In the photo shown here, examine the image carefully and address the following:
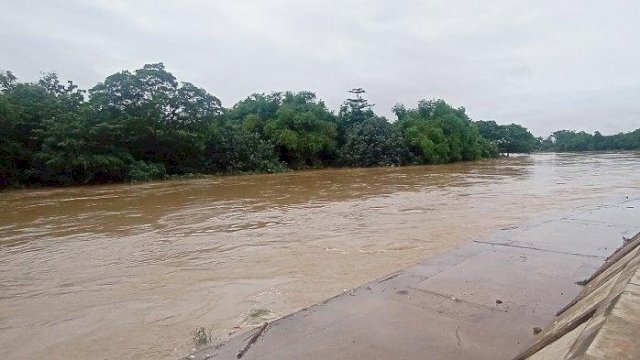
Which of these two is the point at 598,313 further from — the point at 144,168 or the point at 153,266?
the point at 144,168

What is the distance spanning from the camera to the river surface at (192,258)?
361 cm

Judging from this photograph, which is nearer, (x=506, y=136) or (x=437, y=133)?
(x=437, y=133)

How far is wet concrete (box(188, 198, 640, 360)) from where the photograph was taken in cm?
254

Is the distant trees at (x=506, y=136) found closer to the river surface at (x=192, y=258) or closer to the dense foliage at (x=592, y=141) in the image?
the dense foliage at (x=592, y=141)

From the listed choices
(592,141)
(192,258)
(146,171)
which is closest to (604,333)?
(192,258)

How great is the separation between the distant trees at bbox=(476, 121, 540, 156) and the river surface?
6821cm

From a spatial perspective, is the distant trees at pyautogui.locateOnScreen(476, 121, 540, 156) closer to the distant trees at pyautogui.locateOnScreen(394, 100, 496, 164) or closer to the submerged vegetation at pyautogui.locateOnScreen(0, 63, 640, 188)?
the distant trees at pyautogui.locateOnScreen(394, 100, 496, 164)

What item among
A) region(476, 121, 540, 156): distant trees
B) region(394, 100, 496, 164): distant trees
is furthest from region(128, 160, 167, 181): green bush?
region(476, 121, 540, 156): distant trees

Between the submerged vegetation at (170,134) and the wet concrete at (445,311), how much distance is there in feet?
66.3

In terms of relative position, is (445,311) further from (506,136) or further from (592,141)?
(592,141)

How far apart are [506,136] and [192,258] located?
8098 centimetres

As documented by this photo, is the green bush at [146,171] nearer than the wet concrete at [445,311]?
No

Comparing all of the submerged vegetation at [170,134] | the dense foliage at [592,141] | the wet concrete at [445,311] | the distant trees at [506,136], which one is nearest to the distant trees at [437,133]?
the submerged vegetation at [170,134]

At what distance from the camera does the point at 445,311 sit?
3.09m
